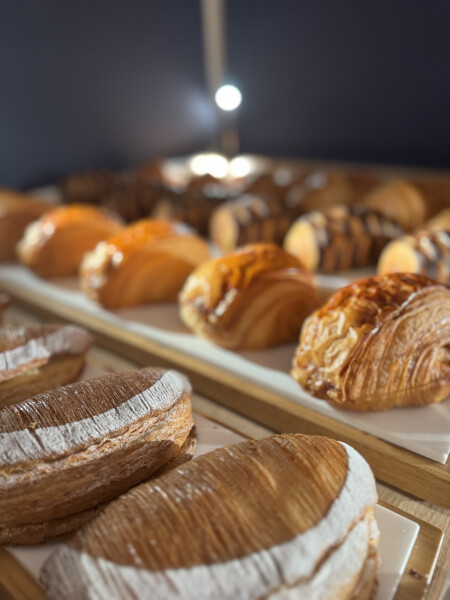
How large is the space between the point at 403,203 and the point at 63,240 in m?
1.69

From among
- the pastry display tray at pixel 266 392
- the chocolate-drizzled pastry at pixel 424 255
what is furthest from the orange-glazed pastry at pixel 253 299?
the chocolate-drizzled pastry at pixel 424 255

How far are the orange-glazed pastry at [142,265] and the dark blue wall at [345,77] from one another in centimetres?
167

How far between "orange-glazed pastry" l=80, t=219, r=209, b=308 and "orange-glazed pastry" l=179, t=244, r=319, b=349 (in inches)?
12.6

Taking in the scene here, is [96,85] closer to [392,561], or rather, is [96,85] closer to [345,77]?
[345,77]

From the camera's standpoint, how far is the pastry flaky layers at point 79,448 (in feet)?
3.11

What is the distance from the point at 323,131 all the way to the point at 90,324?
2221 millimetres

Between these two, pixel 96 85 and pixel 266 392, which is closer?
pixel 266 392

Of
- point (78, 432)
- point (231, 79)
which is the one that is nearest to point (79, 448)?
point (78, 432)

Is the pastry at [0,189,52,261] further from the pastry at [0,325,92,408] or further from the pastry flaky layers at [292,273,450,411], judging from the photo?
the pastry flaky layers at [292,273,450,411]

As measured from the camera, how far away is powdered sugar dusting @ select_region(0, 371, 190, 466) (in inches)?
37.3

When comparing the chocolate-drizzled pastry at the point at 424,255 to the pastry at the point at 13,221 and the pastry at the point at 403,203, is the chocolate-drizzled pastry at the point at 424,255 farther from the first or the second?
Answer: the pastry at the point at 13,221

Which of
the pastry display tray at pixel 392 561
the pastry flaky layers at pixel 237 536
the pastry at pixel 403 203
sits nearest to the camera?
the pastry flaky layers at pixel 237 536

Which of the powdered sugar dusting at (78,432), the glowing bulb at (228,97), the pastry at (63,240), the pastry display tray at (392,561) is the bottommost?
the pastry display tray at (392,561)

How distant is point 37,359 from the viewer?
1.38 m
